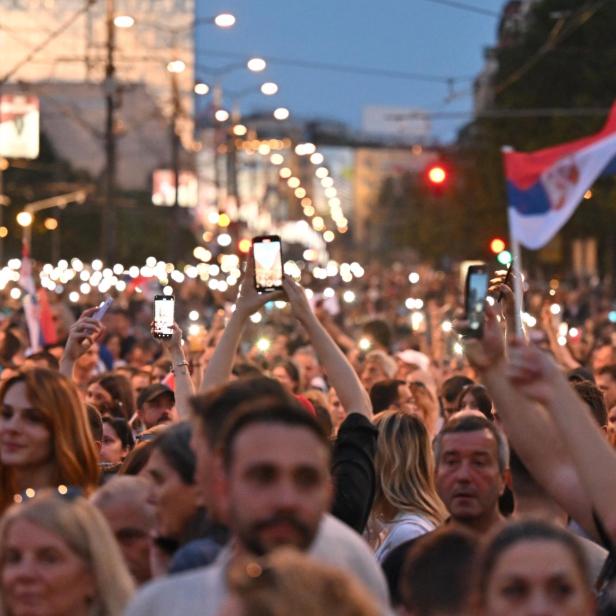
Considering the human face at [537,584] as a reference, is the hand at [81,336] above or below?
above

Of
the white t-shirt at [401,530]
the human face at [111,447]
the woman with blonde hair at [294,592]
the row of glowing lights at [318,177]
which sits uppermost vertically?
the row of glowing lights at [318,177]

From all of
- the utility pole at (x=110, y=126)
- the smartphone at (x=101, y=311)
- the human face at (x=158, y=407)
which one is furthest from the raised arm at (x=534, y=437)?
the utility pole at (x=110, y=126)

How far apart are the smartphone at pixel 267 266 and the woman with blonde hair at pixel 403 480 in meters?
0.78

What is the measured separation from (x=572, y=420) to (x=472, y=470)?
4.58ft

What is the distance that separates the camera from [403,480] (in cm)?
847

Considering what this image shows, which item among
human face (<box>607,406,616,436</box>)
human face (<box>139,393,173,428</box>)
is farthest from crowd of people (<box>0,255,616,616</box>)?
human face (<box>139,393,173,428</box>)

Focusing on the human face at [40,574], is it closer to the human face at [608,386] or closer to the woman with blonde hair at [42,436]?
the woman with blonde hair at [42,436]

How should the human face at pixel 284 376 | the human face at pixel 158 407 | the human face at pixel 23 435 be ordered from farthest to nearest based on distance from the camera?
the human face at pixel 284 376 < the human face at pixel 158 407 < the human face at pixel 23 435

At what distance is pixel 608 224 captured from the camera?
218 ft

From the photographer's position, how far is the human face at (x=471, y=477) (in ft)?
23.7

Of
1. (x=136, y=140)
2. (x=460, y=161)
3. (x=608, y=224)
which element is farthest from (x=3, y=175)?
(x=608, y=224)

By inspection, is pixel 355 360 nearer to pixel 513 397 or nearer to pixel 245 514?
pixel 513 397

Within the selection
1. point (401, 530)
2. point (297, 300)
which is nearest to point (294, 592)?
point (297, 300)

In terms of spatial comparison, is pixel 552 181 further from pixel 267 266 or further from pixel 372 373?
pixel 267 266
